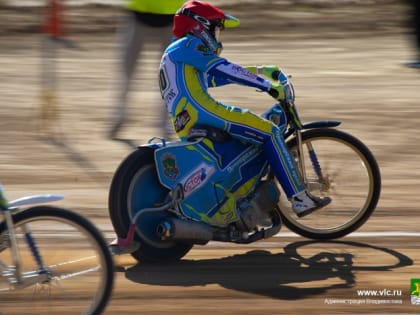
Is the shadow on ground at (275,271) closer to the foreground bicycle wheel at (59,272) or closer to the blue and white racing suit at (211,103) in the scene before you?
the blue and white racing suit at (211,103)

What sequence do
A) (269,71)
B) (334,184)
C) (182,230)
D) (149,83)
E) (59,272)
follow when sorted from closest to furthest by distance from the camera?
(59,272) < (182,230) < (269,71) < (334,184) < (149,83)

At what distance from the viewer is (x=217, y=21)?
775cm

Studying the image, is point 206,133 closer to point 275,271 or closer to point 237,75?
point 237,75

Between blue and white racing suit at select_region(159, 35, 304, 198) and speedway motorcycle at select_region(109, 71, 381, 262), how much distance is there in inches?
3.9

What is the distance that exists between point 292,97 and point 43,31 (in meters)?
8.84

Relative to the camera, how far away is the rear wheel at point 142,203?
7559mm

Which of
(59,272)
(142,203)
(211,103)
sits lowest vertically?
(142,203)

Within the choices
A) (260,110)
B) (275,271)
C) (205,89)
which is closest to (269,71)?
(205,89)

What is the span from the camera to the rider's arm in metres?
7.61

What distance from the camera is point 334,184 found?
8.33m

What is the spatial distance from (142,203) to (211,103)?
0.84m

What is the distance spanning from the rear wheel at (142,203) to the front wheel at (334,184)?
3.28 feet

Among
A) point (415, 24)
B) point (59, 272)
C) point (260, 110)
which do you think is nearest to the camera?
point (59, 272)

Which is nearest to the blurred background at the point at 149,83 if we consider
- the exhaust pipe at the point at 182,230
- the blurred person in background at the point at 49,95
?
the blurred person in background at the point at 49,95
